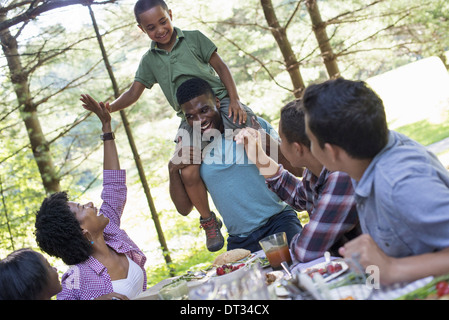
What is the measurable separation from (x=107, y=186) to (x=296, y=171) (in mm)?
1353

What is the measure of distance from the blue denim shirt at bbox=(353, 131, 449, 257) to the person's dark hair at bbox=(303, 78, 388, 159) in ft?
0.21

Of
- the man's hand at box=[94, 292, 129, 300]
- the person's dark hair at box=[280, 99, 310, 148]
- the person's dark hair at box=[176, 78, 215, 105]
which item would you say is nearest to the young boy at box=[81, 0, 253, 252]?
the person's dark hair at box=[176, 78, 215, 105]

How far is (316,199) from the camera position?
227 centimetres

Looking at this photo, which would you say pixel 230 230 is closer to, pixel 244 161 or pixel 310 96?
pixel 244 161

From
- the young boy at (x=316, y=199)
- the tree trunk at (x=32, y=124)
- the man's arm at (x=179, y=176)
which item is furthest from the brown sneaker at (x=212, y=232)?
the tree trunk at (x=32, y=124)

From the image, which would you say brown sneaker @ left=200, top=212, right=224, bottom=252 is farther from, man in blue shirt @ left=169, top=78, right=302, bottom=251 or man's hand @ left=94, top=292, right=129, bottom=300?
man's hand @ left=94, top=292, right=129, bottom=300

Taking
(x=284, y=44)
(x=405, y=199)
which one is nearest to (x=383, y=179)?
(x=405, y=199)

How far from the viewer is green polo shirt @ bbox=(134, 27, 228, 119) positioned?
131 inches

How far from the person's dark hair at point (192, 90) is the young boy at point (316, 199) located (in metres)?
1.02

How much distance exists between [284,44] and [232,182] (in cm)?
217

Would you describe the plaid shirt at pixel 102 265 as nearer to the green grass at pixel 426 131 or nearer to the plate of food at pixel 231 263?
the plate of food at pixel 231 263
